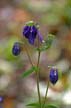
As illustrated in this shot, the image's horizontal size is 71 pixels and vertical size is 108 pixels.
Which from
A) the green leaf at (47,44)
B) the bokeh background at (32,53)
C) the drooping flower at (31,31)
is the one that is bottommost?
the bokeh background at (32,53)

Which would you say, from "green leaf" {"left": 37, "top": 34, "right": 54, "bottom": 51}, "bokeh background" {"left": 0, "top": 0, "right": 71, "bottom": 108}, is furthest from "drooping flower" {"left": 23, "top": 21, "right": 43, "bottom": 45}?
"bokeh background" {"left": 0, "top": 0, "right": 71, "bottom": 108}

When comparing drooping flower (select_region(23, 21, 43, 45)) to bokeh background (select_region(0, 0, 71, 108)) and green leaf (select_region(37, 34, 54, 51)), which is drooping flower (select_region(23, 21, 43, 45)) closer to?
green leaf (select_region(37, 34, 54, 51))

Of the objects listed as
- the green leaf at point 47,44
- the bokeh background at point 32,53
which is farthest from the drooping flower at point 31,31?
the bokeh background at point 32,53

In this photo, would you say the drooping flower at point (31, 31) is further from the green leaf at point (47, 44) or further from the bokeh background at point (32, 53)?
the bokeh background at point (32, 53)

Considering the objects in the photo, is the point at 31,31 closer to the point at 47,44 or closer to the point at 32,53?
the point at 47,44

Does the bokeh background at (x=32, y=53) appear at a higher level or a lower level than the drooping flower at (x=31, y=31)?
lower

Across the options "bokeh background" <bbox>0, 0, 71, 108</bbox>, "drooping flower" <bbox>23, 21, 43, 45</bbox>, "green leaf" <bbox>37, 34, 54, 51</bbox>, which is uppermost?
"drooping flower" <bbox>23, 21, 43, 45</bbox>

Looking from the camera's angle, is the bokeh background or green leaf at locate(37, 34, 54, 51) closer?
green leaf at locate(37, 34, 54, 51)

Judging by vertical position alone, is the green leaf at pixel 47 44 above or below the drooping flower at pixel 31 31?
below

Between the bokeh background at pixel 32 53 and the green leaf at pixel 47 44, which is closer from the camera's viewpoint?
the green leaf at pixel 47 44
